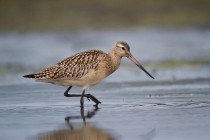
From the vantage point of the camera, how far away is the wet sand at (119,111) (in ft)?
34.7

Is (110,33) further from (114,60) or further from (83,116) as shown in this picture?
(83,116)

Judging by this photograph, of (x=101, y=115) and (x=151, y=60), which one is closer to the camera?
(x=101, y=115)

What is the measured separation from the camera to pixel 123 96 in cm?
1422

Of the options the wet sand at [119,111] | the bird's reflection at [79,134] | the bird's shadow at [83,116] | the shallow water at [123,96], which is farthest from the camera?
the bird's shadow at [83,116]

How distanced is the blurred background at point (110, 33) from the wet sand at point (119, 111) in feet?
5.21

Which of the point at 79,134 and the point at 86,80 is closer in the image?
the point at 79,134

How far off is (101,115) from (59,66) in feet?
6.53

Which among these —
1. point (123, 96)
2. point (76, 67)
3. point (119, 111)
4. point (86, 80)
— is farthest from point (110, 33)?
point (119, 111)

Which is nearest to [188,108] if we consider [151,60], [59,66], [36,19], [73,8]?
[59,66]

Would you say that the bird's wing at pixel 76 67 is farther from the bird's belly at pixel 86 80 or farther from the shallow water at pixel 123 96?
the shallow water at pixel 123 96

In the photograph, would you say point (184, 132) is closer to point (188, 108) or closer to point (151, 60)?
point (188, 108)

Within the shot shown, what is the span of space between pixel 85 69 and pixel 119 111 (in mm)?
1472

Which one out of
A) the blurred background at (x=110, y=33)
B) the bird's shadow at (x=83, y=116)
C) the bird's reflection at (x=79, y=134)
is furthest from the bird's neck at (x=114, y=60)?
the blurred background at (x=110, y=33)

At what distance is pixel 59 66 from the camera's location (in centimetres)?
1377
